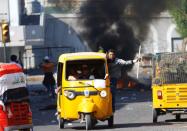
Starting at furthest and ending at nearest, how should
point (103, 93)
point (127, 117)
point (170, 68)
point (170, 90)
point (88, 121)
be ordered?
point (127, 117) < point (170, 68) < point (170, 90) < point (103, 93) < point (88, 121)

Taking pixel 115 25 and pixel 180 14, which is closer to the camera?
pixel 115 25

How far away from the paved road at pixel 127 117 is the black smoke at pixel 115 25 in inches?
266

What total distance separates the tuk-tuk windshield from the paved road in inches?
51.5

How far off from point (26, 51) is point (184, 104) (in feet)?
131

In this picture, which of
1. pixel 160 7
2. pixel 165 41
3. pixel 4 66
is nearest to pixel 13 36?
pixel 165 41

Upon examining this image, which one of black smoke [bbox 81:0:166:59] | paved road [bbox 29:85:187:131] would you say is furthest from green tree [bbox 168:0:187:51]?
paved road [bbox 29:85:187:131]

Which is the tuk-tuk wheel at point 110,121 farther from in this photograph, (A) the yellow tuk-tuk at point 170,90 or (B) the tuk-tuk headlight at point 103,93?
(A) the yellow tuk-tuk at point 170,90

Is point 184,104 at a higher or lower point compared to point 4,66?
lower

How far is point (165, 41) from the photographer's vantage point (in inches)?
2403

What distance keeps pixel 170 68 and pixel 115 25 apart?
21.8 metres

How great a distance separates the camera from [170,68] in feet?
66.7

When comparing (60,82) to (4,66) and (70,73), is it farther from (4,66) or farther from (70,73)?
(4,66)

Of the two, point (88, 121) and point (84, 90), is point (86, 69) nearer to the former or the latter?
point (84, 90)

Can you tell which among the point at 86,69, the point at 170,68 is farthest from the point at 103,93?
the point at 170,68
